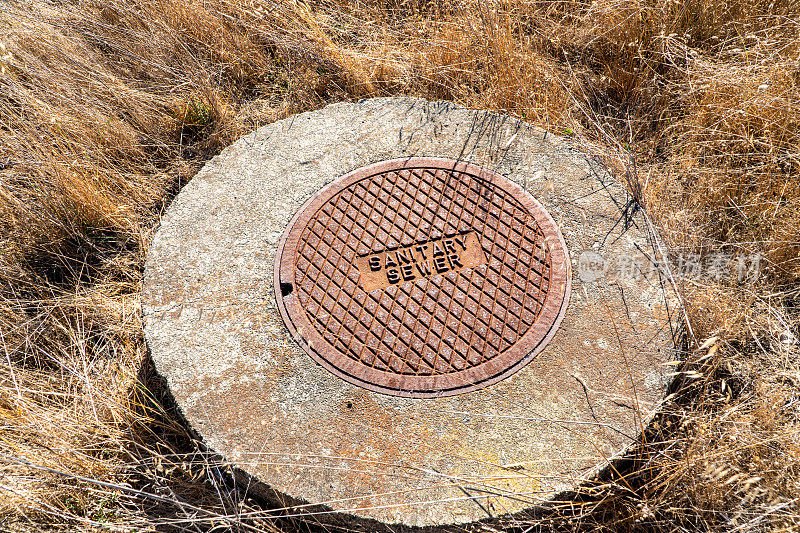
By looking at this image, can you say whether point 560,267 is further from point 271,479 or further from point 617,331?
point 271,479

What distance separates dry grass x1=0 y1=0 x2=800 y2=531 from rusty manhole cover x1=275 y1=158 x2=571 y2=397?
21.0 inches

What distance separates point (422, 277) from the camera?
7.57 feet

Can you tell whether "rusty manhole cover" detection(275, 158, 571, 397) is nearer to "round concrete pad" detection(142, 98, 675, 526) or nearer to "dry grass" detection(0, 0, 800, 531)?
"round concrete pad" detection(142, 98, 675, 526)

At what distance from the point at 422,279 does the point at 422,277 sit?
0.04 ft

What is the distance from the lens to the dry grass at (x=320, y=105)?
1975 millimetres

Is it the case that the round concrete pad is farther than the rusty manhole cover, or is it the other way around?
the rusty manhole cover

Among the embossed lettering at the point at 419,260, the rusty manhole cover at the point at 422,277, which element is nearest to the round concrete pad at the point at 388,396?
the rusty manhole cover at the point at 422,277

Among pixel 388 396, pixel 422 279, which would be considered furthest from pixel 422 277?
pixel 388 396

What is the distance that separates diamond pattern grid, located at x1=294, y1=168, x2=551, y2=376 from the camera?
2141 mm

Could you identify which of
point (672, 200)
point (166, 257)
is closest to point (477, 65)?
point (672, 200)

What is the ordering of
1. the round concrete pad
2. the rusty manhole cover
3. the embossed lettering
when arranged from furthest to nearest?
the embossed lettering → the rusty manhole cover → the round concrete pad

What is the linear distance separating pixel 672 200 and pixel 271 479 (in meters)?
2.24

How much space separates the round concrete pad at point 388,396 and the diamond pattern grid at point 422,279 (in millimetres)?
126

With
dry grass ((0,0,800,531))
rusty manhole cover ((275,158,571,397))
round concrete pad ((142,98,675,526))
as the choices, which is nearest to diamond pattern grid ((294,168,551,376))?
rusty manhole cover ((275,158,571,397))
